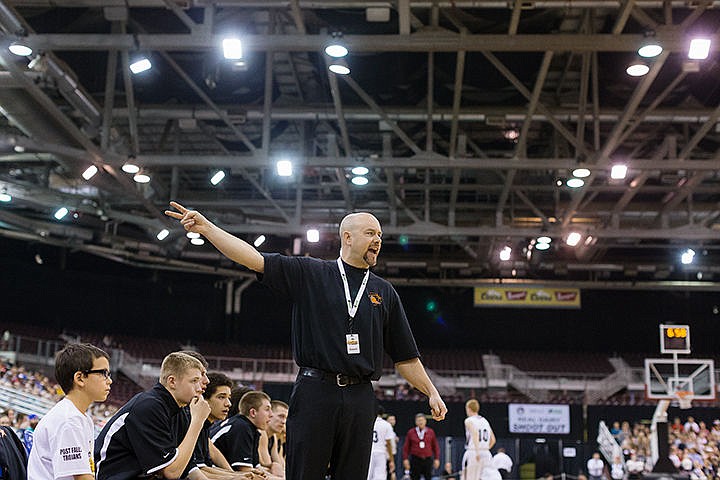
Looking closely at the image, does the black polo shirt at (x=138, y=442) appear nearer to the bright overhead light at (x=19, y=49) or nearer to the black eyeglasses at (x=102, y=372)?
the black eyeglasses at (x=102, y=372)

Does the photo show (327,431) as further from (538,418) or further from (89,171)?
(538,418)

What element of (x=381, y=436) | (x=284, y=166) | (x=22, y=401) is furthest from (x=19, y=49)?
(x=22, y=401)

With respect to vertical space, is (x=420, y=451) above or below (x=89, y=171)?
below

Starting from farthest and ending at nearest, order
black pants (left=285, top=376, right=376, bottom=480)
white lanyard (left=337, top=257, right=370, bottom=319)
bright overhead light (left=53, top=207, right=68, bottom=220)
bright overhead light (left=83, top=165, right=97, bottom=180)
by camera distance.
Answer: bright overhead light (left=53, top=207, right=68, bottom=220) < bright overhead light (left=83, top=165, right=97, bottom=180) < white lanyard (left=337, top=257, right=370, bottom=319) < black pants (left=285, top=376, right=376, bottom=480)

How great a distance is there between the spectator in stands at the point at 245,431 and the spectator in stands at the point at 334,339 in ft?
7.09

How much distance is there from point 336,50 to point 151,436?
8465mm

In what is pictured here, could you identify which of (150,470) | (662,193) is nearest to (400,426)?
(662,193)

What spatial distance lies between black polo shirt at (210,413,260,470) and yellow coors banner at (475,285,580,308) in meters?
27.7

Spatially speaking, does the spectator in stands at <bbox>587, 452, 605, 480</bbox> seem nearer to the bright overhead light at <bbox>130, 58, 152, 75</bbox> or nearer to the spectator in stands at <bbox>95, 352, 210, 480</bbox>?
the bright overhead light at <bbox>130, 58, 152, 75</bbox>

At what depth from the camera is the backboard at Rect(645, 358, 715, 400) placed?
16766mm

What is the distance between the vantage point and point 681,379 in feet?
57.7

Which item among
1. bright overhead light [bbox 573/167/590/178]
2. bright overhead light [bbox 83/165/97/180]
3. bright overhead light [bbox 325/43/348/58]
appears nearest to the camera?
bright overhead light [bbox 325/43/348/58]

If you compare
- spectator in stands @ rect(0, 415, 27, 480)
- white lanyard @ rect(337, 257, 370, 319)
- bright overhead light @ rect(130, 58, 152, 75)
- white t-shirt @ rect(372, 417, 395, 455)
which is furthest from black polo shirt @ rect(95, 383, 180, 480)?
white t-shirt @ rect(372, 417, 395, 455)

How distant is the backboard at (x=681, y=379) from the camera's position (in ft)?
55.0
